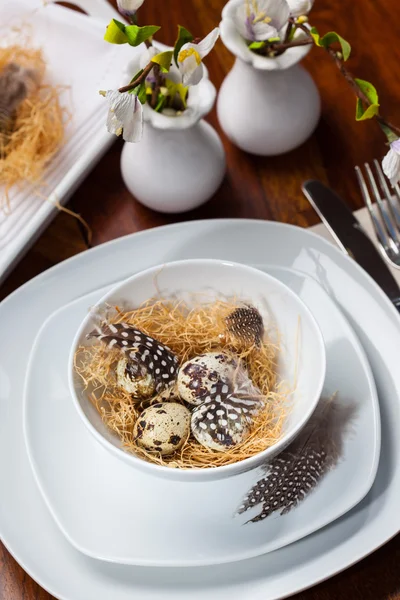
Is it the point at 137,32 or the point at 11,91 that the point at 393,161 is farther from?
the point at 11,91

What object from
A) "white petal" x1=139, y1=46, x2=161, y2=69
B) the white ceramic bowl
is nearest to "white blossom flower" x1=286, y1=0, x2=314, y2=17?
"white petal" x1=139, y1=46, x2=161, y2=69

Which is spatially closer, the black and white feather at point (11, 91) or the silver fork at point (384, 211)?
the silver fork at point (384, 211)

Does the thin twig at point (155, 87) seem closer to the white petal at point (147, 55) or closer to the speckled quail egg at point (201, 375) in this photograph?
the white petal at point (147, 55)

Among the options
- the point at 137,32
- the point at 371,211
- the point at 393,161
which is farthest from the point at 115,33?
the point at 371,211

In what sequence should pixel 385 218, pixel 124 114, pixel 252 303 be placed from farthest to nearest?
pixel 385 218 < pixel 252 303 < pixel 124 114

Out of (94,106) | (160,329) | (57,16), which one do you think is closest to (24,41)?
(57,16)

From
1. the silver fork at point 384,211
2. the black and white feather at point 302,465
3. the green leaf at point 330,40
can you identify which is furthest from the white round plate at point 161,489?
the green leaf at point 330,40

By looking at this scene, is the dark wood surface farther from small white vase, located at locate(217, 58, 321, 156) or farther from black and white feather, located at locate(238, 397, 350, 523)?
black and white feather, located at locate(238, 397, 350, 523)
